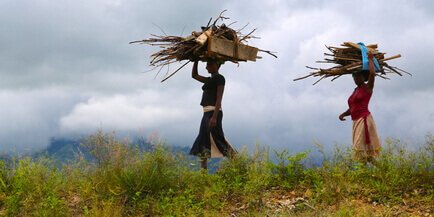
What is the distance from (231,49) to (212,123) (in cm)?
118

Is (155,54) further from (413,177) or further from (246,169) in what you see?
(413,177)

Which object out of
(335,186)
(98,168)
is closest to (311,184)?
(335,186)

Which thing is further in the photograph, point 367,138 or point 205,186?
point 367,138

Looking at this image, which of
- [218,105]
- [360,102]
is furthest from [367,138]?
[218,105]

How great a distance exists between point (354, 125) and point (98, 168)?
379 cm

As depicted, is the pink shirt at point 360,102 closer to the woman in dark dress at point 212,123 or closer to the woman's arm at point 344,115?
the woman's arm at point 344,115

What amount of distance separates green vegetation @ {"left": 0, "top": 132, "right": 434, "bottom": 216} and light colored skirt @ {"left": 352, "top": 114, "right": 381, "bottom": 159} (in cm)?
73

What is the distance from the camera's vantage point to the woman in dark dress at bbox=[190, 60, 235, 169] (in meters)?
8.18

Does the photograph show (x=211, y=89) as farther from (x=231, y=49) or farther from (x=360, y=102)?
(x=360, y=102)

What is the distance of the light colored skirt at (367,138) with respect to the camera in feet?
25.8

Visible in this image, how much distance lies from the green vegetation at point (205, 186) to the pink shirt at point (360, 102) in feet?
3.42

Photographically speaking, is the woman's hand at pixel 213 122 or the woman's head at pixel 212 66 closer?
the woman's hand at pixel 213 122

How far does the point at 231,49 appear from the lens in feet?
27.2

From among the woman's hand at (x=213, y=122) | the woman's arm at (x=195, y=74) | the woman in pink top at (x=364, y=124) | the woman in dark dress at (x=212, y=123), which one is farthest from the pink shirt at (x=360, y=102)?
the woman's arm at (x=195, y=74)
